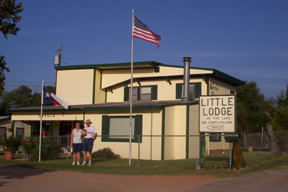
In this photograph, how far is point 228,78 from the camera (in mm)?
24844

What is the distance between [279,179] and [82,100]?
Answer: 18.3m

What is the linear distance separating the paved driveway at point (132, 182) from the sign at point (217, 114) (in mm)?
2173

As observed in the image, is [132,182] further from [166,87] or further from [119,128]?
[166,87]

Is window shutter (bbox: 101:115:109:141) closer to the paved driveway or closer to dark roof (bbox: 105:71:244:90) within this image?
dark roof (bbox: 105:71:244:90)

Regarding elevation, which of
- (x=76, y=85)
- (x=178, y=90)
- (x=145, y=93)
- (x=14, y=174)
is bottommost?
(x=14, y=174)

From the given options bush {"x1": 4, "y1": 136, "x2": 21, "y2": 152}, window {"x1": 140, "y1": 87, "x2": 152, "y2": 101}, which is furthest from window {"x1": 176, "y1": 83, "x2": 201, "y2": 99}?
bush {"x1": 4, "y1": 136, "x2": 21, "y2": 152}

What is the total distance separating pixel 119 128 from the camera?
20438 millimetres

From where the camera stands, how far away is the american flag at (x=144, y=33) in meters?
16.6

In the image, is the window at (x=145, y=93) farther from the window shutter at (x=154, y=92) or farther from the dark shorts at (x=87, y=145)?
the dark shorts at (x=87, y=145)

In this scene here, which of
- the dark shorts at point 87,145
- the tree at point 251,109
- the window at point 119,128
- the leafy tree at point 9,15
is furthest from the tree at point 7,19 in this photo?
the tree at point 251,109

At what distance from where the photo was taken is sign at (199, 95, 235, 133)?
1355 cm

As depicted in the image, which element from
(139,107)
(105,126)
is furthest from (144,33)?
(105,126)

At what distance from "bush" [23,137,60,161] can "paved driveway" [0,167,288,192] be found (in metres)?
4.43

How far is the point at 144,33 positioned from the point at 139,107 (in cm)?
433
